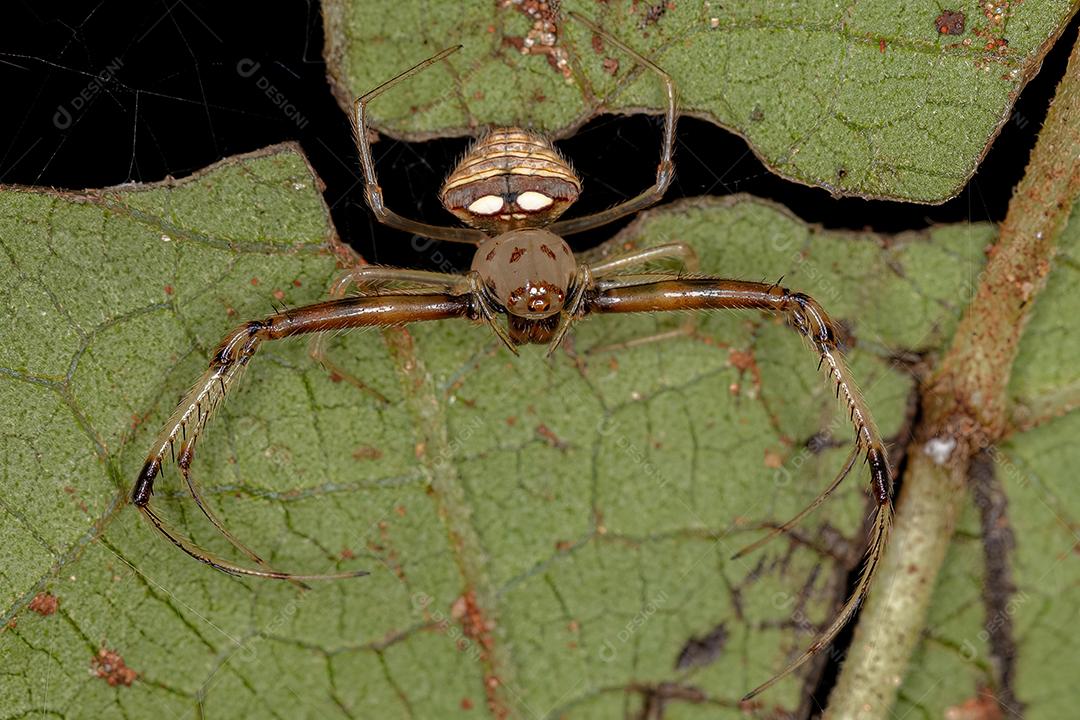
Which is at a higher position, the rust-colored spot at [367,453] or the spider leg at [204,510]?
the rust-colored spot at [367,453]

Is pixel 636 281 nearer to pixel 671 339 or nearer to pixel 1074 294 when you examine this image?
pixel 671 339

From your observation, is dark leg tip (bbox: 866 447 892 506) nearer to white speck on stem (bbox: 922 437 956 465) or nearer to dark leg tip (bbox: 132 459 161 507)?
white speck on stem (bbox: 922 437 956 465)

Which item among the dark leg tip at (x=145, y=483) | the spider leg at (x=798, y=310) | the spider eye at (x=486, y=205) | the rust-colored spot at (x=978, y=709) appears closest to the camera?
the dark leg tip at (x=145, y=483)

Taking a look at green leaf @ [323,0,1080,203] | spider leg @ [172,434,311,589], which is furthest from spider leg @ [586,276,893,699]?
spider leg @ [172,434,311,589]

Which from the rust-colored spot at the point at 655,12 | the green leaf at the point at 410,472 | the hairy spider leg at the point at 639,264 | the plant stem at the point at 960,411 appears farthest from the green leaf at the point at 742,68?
the hairy spider leg at the point at 639,264

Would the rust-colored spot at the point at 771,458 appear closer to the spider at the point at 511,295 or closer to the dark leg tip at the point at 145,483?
the spider at the point at 511,295

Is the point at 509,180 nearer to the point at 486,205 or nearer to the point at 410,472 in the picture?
the point at 486,205

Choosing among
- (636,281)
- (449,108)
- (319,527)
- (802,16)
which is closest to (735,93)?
(802,16)
